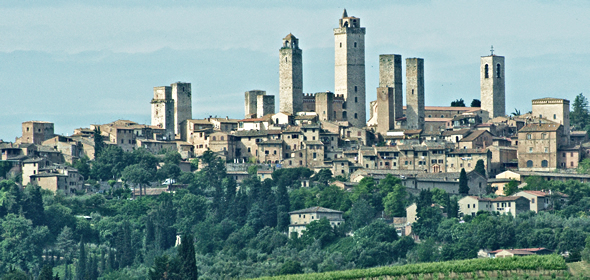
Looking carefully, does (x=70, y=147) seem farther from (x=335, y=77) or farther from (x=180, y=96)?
(x=335, y=77)

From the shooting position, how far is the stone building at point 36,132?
101 meters

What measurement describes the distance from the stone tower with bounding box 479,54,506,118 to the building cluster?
68 mm

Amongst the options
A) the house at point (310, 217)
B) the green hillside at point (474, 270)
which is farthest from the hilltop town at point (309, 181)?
the green hillside at point (474, 270)

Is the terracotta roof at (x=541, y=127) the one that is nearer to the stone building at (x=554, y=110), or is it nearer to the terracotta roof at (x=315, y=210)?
the stone building at (x=554, y=110)

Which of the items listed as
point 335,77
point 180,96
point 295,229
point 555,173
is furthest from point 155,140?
point 555,173

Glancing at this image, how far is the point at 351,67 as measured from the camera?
334 feet

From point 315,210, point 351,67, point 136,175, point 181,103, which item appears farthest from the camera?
point 181,103

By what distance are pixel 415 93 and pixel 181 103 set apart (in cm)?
1693

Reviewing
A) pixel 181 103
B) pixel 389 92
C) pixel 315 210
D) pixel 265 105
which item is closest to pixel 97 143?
pixel 181 103

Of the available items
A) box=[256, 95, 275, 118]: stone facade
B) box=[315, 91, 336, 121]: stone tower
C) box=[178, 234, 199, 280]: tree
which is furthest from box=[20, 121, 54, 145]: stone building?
box=[178, 234, 199, 280]: tree

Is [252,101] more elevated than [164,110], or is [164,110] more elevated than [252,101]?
[252,101]

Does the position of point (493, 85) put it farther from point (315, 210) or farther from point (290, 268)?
point (290, 268)

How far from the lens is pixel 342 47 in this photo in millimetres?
101938

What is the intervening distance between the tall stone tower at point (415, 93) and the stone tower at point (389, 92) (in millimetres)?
603
